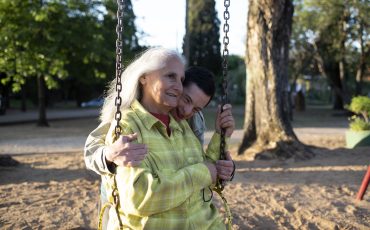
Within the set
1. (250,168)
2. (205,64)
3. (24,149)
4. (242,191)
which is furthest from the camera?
(205,64)

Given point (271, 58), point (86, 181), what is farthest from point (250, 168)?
point (86, 181)

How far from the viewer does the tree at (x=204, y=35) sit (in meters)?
41.5

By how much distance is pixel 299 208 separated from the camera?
471 centimetres

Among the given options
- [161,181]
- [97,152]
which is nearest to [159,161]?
[161,181]

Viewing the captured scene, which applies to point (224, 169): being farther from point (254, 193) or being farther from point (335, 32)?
point (335, 32)

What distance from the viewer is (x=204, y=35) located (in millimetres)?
42000

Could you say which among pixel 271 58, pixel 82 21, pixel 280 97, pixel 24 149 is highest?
pixel 82 21

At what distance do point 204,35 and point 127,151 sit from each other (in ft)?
135

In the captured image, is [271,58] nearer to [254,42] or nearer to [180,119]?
[254,42]

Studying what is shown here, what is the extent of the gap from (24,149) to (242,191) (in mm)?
6427

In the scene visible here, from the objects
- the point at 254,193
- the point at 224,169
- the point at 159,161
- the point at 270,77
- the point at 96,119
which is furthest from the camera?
the point at 96,119

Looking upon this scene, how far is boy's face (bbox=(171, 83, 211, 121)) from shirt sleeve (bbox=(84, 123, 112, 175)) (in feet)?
1.22

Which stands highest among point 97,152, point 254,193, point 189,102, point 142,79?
point 142,79

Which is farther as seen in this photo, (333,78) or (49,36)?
(333,78)
